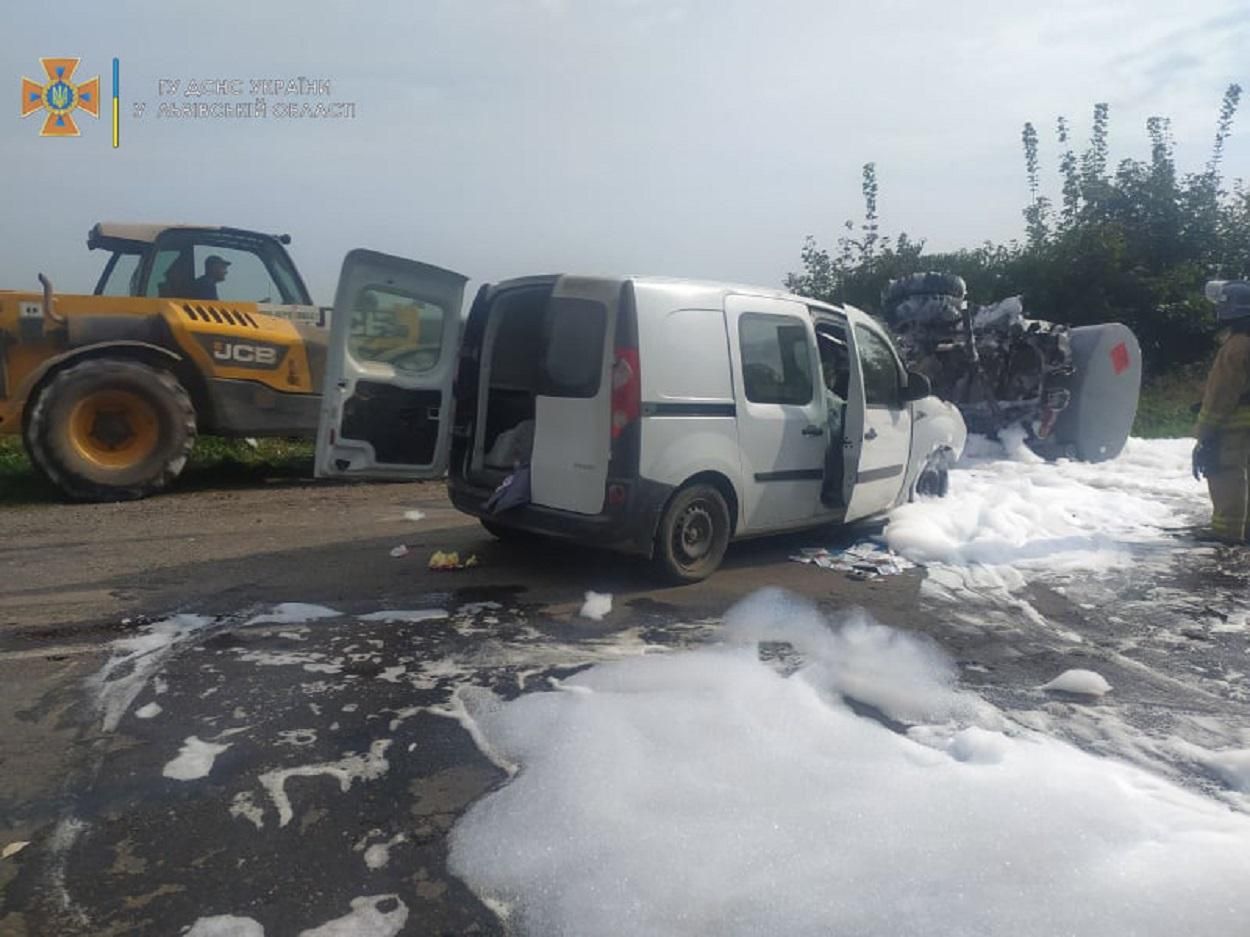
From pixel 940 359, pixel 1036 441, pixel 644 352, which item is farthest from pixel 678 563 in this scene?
pixel 1036 441

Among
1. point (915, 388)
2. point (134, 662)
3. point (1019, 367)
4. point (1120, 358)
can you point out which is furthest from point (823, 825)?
point (1120, 358)

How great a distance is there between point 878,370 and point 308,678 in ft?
15.7

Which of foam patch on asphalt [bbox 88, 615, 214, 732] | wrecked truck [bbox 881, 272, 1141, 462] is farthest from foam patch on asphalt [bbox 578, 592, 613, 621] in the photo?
wrecked truck [bbox 881, 272, 1141, 462]

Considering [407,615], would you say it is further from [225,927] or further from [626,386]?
[225,927]

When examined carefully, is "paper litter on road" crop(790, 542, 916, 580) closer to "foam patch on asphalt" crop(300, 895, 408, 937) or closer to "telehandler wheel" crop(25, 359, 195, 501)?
"foam patch on asphalt" crop(300, 895, 408, 937)

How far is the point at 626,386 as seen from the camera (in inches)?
223

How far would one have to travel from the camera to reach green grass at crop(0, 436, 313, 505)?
390 inches

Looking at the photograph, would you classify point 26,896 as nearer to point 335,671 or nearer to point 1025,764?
point 335,671

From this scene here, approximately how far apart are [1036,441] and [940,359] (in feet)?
5.86

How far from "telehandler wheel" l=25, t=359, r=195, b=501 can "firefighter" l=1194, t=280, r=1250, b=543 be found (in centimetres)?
878

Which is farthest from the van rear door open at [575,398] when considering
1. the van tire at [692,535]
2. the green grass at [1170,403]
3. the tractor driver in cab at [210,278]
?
the green grass at [1170,403]

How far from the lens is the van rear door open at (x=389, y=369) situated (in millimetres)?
6418

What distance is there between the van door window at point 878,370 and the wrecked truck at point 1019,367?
555 cm

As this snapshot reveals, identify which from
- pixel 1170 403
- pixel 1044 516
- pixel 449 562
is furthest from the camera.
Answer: pixel 1170 403
